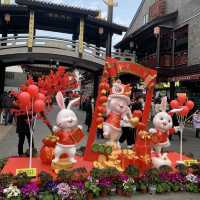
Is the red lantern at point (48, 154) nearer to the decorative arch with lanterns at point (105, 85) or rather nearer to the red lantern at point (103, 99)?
the decorative arch with lanterns at point (105, 85)

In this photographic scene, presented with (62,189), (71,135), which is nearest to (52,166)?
(71,135)

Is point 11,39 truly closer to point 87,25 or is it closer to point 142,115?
point 87,25

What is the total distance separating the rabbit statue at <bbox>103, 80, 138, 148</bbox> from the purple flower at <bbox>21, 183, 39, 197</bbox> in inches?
95.1

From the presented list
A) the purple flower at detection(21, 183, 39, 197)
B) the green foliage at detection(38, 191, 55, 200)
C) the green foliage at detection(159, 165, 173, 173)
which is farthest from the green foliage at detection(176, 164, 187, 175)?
the purple flower at detection(21, 183, 39, 197)

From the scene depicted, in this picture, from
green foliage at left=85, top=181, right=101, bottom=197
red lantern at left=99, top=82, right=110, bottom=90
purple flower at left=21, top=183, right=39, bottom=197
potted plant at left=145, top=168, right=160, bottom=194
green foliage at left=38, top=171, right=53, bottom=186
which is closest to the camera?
purple flower at left=21, top=183, right=39, bottom=197

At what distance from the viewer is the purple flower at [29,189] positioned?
533 centimetres

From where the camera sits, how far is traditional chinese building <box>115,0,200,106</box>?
64.3ft

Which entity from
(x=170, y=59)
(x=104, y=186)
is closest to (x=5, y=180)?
(x=104, y=186)

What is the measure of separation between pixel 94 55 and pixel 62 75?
14.3m

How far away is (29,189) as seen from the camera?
212 inches

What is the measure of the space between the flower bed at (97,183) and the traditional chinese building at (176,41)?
11304 millimetres

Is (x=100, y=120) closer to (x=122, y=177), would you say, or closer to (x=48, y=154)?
(x=48, y=154)

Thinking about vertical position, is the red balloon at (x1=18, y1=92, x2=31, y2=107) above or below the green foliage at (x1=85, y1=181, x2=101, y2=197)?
above

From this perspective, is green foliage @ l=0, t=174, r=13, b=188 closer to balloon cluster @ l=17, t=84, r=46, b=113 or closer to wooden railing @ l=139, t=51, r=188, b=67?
balloon cluster @ l=17, t=84, r=46, b=113
